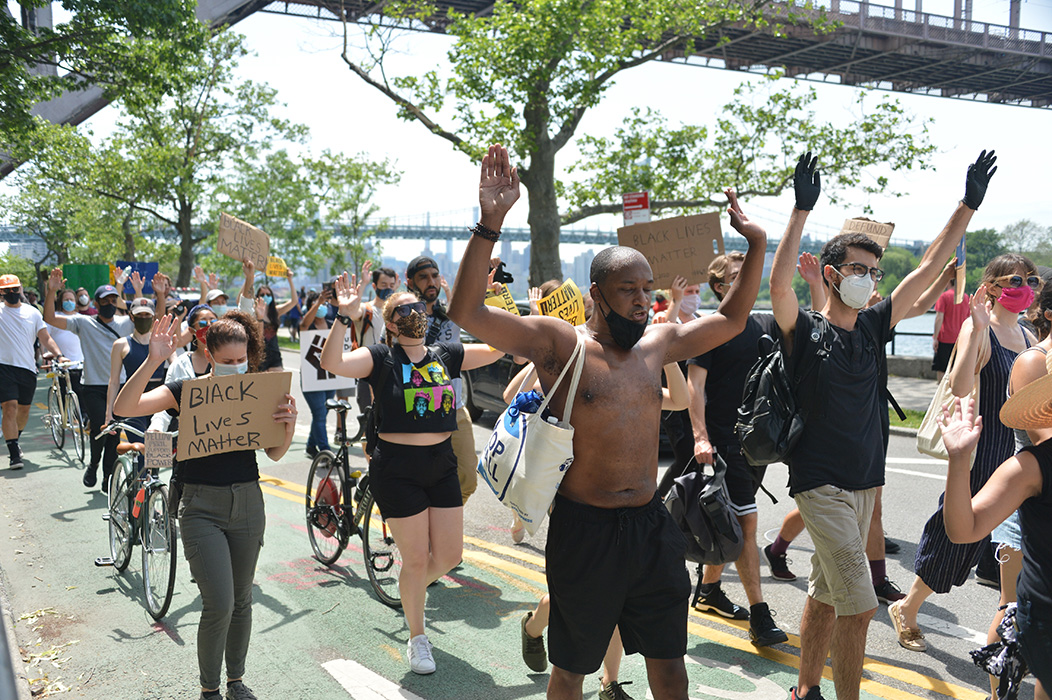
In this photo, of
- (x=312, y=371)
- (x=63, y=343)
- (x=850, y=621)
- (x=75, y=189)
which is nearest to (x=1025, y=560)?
(x=850, y=621)

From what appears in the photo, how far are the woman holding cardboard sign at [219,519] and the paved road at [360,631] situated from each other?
0.37 metres

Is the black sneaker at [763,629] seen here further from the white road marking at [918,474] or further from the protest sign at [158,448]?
the white road marking at [918,474]

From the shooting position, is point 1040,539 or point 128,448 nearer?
point 1040,539

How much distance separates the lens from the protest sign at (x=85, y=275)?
67.6ft

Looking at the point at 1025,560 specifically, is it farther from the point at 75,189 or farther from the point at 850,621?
the point at 75,189

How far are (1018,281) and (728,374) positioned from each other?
1.65 metres

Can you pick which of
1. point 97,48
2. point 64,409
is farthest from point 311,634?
point 97,48

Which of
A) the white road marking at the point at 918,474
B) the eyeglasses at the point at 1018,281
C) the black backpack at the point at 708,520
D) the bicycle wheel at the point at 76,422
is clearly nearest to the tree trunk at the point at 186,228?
the bicycle wheel at the point at 76,422

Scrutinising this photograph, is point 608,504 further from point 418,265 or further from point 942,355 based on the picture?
point 942,355

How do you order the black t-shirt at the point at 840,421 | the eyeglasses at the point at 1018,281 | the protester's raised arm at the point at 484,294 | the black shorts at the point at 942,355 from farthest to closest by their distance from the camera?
the black shorts at the point at 942,355 → the eyeglasses at the point at 1018,281 → the black t-shirt at the point at 840,421 → the protester's raised arm at the point at 484,294

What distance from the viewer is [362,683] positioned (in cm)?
434

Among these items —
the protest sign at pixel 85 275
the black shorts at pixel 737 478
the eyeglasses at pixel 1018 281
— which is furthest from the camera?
the protest sign at pixel 85 275

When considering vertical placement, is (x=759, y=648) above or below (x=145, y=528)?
below

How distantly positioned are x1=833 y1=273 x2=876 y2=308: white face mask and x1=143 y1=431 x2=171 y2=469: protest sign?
3.81 m
